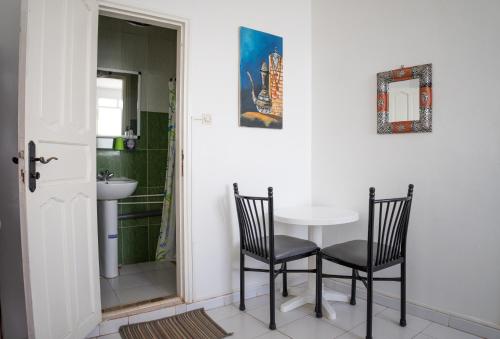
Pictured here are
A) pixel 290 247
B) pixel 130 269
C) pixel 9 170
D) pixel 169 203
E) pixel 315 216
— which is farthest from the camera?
pixel 169 203

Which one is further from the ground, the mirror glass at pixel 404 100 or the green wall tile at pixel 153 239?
the mirror glass at pixel 404 100

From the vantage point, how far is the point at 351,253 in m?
2.17

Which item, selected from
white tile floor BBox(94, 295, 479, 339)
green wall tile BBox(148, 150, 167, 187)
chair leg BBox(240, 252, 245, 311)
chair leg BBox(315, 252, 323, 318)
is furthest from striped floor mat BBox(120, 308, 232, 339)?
green wall tile BBox(148, 150, 167, 187)

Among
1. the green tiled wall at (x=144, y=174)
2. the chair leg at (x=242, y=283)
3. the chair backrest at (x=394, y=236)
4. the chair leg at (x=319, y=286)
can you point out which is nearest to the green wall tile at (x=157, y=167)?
the green tiled wall at (x=144, y=174)

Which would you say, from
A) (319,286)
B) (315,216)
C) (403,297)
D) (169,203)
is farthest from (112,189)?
(403,297)

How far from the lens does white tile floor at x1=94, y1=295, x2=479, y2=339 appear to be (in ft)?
6.89

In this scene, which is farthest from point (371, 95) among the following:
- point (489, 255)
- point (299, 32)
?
point (489, 255)

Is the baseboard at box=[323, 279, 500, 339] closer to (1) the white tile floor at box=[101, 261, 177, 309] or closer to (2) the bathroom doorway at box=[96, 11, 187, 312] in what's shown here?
(1) the white tile floor at box=[101, 261, 177, 309]

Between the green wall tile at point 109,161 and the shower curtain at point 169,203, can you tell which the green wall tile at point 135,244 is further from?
the green wall tile at point 109,161

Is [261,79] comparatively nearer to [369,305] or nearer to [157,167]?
[157,167]

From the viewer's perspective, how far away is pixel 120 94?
335cm

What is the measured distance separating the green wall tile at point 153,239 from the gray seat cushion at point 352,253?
77.5 inches

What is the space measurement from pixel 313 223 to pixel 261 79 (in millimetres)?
1269

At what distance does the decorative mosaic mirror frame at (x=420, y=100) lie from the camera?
2.28 meters
